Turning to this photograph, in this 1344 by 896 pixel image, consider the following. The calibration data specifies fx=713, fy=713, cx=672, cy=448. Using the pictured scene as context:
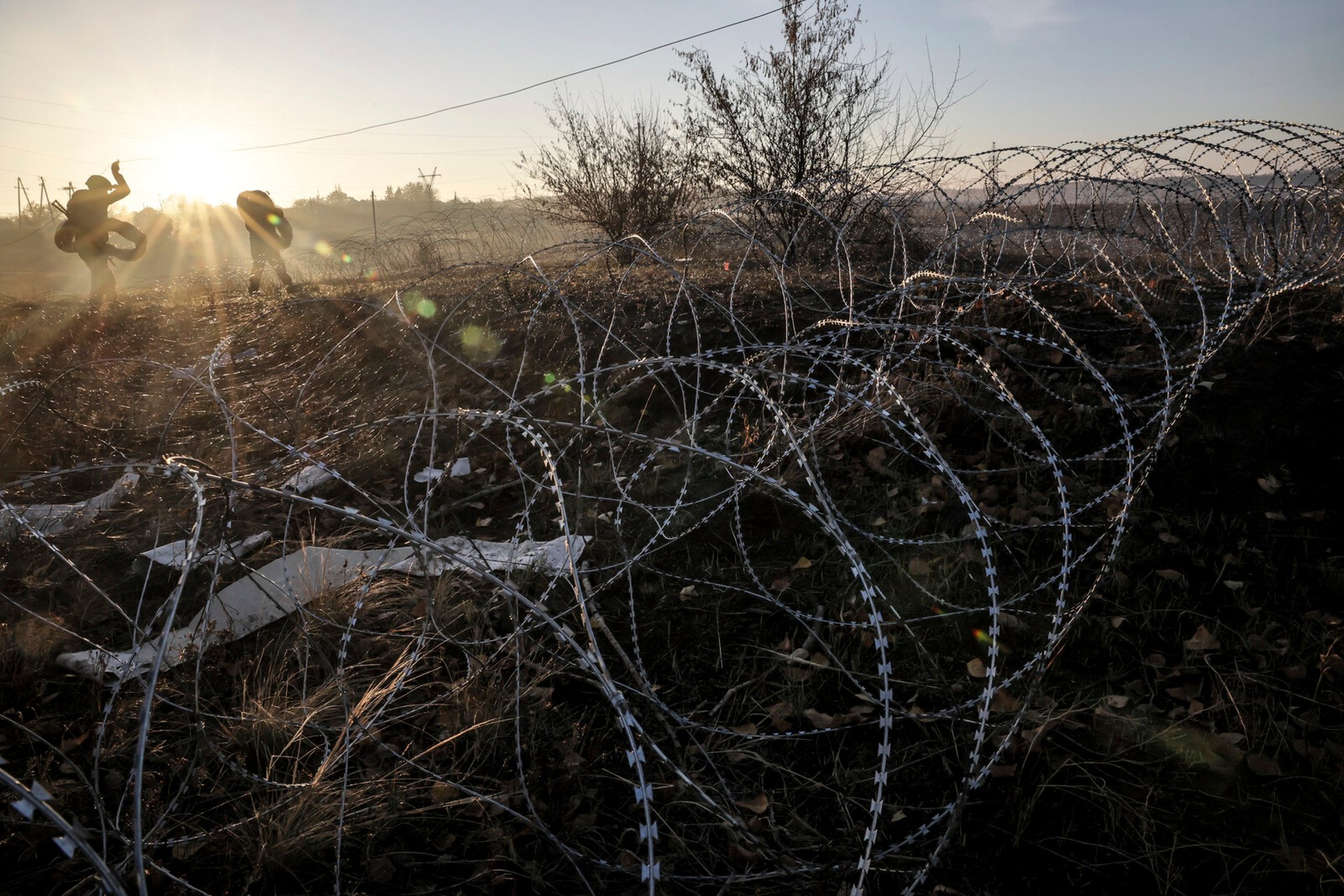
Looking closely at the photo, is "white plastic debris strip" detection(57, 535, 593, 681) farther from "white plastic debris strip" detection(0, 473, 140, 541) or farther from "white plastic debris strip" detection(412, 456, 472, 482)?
"white plastic debris strip" detection(0, 473, 140, 541)

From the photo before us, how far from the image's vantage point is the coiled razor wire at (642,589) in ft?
6.91

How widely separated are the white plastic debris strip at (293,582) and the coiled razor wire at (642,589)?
0.08 m

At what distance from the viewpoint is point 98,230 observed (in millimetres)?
11195

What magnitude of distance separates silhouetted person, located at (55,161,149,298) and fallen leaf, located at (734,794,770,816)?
506 inches

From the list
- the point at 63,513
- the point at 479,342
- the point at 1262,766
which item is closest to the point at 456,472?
the point at 63,513

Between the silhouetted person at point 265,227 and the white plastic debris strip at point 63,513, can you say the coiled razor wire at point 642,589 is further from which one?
the silhouetted person at point 265,227

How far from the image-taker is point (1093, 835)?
2098 millimetres

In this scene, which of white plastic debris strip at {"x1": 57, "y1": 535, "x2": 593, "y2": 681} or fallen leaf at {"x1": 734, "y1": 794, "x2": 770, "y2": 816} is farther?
white plastic debris strip at {"x1": 57, "y1": 535, "x2": 593, "y2": 681}

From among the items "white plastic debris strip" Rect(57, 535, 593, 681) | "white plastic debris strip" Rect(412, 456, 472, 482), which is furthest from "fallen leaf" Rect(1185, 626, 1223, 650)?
"white plastic debris strip" Rect(412, 456, 472, 482)

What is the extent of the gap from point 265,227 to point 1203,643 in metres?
13.8

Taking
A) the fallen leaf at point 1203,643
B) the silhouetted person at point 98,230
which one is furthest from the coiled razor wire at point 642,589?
the silhouetted person at point 98,230

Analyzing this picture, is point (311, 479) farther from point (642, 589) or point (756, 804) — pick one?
point (756, 804)

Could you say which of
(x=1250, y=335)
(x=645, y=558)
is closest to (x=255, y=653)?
(x=645, y=558)

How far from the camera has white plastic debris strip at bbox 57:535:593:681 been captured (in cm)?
302
